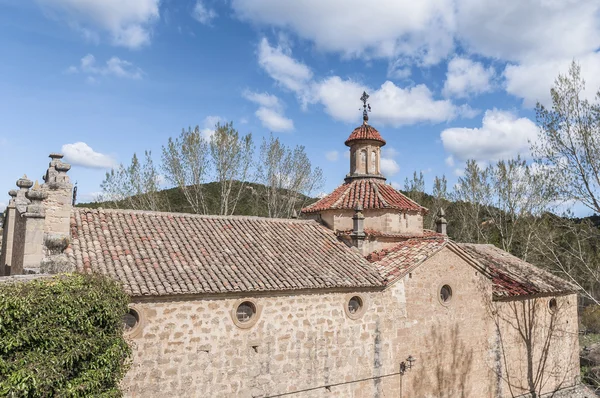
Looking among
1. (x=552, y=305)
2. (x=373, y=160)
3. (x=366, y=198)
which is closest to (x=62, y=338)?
(x=366, y=198)

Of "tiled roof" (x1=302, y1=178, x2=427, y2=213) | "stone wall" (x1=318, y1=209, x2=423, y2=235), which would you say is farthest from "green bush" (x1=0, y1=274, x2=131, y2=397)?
"tiled roof" (x1=302, y1=178, x2=427, y2=213)

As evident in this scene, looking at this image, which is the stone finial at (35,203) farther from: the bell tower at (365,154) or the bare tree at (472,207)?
the bare tree at (472,207)

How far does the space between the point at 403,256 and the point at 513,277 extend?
6.37 metres

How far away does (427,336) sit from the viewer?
14766 mm

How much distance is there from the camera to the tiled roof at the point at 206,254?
11008mm

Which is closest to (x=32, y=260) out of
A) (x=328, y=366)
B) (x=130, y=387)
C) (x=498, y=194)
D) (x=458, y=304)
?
(x=130, y=387)

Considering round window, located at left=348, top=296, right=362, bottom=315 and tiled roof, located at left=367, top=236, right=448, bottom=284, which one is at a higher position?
tiled roof, located at left=367, top=236, right=448, bottom=284

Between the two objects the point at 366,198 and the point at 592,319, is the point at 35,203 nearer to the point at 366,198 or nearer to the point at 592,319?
the point at 366,198

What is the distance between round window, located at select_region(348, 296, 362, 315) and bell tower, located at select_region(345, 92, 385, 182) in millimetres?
6927

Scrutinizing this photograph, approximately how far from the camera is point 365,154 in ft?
63.6

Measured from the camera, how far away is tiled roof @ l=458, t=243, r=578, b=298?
17.0 m

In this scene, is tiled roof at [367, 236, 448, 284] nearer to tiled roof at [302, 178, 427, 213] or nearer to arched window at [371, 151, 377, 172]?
tiled roof at [302, 178, 427, 213]

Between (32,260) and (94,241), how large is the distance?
158 cm

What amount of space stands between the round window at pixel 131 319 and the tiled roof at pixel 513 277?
1186cm
